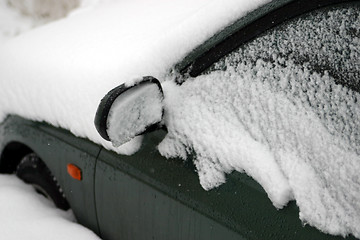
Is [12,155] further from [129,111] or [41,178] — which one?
[129,111]

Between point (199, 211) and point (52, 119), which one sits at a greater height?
point (52, 119)

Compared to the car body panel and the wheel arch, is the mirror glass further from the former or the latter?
the wheel arch

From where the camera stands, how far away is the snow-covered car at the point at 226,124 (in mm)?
1246

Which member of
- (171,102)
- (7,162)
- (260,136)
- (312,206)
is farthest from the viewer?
(7,162)

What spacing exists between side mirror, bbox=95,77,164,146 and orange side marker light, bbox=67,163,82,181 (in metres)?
0.59

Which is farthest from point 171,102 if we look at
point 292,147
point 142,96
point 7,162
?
point 7,162

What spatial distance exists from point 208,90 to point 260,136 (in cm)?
28

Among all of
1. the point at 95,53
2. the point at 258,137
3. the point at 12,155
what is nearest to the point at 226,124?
the point at 258,137

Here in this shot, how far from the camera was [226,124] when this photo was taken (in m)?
1.41

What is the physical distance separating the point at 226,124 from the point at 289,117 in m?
0.22

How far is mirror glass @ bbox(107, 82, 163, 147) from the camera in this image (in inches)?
54.5

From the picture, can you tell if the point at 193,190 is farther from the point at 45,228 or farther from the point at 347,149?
the point at 45,228

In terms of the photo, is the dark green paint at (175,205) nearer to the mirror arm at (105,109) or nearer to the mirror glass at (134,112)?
the mirror glass at (134,112)

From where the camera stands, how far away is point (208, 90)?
4.87ft
